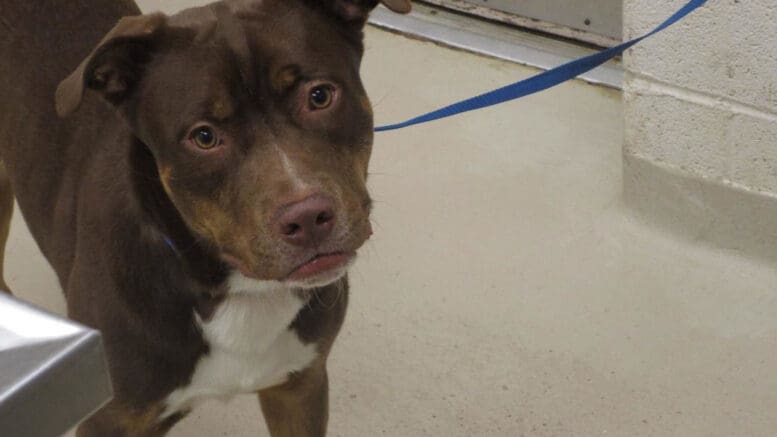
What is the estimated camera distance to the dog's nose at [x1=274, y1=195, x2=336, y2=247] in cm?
175

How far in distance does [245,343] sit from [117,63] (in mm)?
561

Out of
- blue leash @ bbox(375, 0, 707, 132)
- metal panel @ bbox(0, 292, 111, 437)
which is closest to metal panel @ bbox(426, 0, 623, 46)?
blue leash @ bbox(375, 0, 707, 132)

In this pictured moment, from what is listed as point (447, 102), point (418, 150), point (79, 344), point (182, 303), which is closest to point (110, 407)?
point (182, 303)

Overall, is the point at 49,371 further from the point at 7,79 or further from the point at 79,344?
the point at 7,79

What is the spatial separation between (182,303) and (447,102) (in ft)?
6.97

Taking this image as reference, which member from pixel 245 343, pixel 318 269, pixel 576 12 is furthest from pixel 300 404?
pixel 576 12

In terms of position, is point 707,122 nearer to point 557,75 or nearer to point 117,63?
point 557,75

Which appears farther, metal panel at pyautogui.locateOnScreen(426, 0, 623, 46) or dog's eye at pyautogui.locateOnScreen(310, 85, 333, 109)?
metal panel at pyautogui.locateOnScreen(426, 0, 623, 46)

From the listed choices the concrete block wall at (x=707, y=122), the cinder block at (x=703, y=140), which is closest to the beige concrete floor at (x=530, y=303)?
the concrete block wall at (x=707, y=122)

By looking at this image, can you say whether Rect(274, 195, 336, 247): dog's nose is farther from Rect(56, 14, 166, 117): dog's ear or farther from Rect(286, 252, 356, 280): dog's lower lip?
Rect(56, 14, 166, 117): dog's ear

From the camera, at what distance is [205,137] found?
6.07 ft

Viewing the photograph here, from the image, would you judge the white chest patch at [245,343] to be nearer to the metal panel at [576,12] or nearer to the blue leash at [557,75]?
the blue leash at [557,75]

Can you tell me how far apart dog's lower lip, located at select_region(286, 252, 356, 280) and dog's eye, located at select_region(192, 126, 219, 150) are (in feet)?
0.80

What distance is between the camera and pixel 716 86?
3.07 metres
